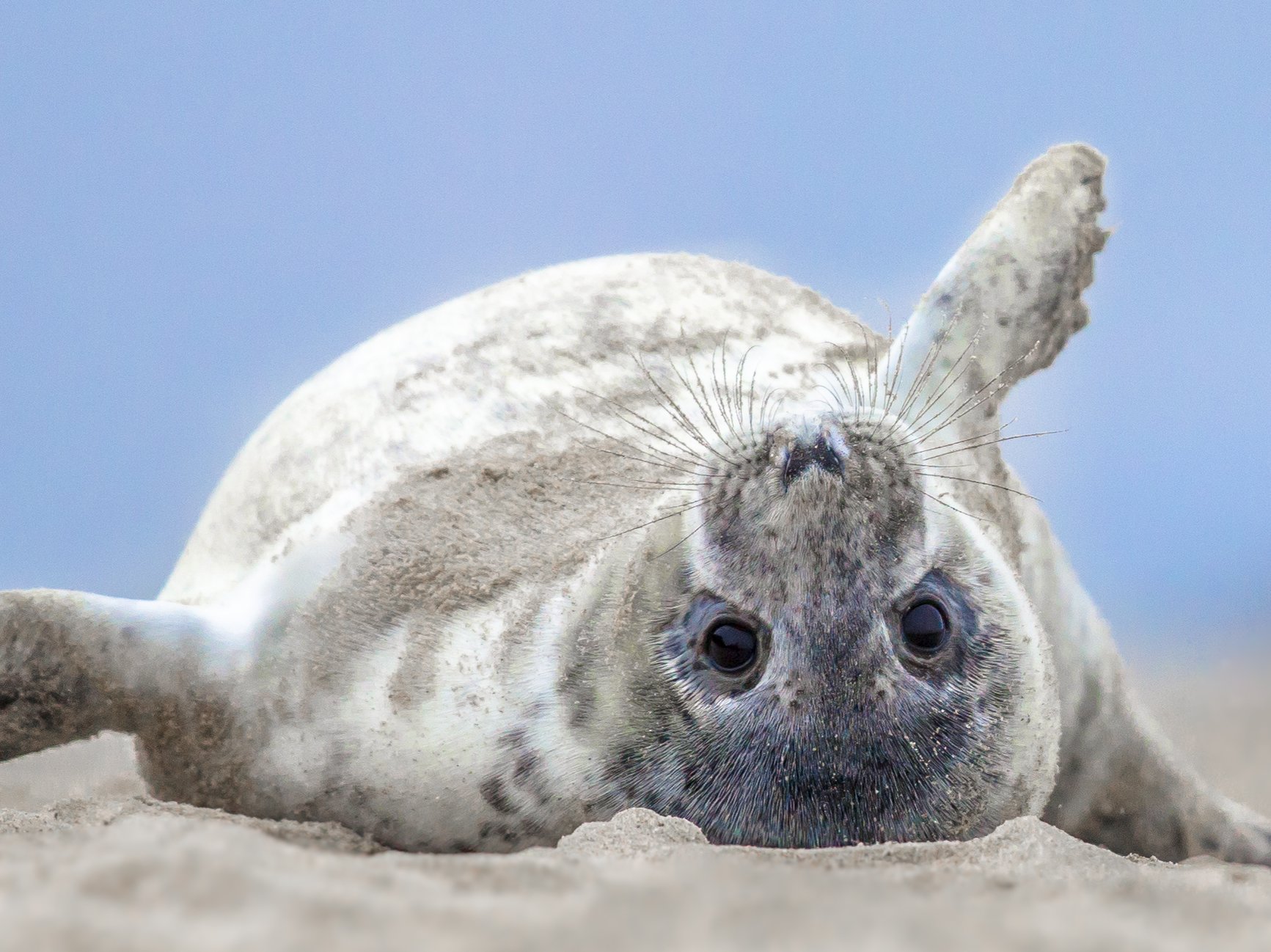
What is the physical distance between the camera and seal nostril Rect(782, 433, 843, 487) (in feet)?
7.10

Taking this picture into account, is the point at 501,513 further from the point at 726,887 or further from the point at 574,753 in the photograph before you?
the point at 726,887

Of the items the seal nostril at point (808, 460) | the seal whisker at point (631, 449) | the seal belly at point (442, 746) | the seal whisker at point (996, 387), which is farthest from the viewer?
the seal whisker at point (996, 387)

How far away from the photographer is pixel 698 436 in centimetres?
235

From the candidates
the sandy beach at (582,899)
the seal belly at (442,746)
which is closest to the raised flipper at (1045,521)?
the seal belly at (442,746)

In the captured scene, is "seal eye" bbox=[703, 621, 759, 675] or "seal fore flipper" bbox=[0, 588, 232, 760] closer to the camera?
"seal eye" bbox=[703, 621, 759, 675]

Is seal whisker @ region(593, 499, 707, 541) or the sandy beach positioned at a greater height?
seal whisker @ region(593, 499, 707, 541)

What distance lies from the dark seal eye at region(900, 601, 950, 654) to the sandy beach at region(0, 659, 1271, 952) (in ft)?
1.28

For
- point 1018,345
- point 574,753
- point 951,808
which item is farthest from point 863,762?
point 1018,345

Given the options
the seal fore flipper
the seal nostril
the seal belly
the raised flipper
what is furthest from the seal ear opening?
the seal fore flipper

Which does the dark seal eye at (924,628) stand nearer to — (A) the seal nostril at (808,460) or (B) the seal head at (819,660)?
(B) the seal head at (819,660)

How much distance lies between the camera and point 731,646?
90.2 inches

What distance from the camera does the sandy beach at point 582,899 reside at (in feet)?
3.73

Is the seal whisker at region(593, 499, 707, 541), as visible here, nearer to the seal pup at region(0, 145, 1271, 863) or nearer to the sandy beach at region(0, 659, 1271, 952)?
the seal pup at region(0, 145, 1271, 863)

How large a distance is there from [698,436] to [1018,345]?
1290 mm
